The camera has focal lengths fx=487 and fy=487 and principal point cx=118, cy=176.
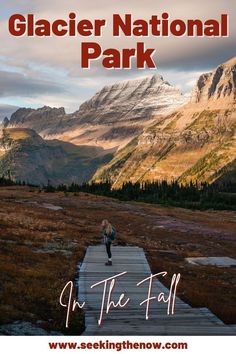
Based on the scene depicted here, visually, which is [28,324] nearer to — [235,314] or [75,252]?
[235,314]

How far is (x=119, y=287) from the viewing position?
990 inches

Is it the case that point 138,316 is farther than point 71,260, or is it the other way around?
point 71,260

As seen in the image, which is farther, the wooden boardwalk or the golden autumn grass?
the golden autumn grass

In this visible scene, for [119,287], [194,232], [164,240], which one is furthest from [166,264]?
[194,232]

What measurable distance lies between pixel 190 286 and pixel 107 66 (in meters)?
13.0
